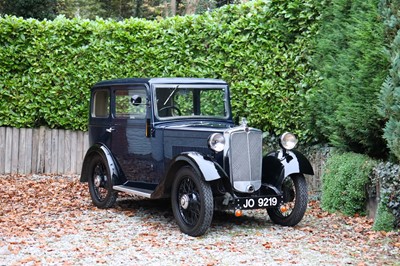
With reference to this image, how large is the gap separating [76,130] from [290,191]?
5.77 metres

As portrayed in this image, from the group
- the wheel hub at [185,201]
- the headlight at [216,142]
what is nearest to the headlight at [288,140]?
the headlight at [216,142]

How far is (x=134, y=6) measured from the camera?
25.4 meters

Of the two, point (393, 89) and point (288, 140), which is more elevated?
point (393, 89)

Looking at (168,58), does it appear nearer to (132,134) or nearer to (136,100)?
(132,134)

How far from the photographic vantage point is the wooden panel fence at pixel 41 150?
11.7 meters

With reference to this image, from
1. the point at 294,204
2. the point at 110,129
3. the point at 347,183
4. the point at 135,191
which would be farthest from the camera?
the point at 110,129

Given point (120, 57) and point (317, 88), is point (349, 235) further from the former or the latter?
point (120, 57)

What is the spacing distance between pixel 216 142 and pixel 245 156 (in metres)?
0.41

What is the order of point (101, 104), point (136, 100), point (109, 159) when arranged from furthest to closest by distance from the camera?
point (101, 104), point (109, 159), point (136, 100)

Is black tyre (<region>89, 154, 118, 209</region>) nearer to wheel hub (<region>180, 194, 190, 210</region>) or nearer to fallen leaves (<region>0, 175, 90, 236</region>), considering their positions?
fallen leaves (<region>0, 175, 90, 236</region>)

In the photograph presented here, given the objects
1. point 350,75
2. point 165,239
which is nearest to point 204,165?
point 165,239

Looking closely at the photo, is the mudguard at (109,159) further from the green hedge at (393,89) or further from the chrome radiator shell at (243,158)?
the green hedge at (393,89)

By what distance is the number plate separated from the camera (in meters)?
6.61

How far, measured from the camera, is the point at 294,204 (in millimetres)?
7234
